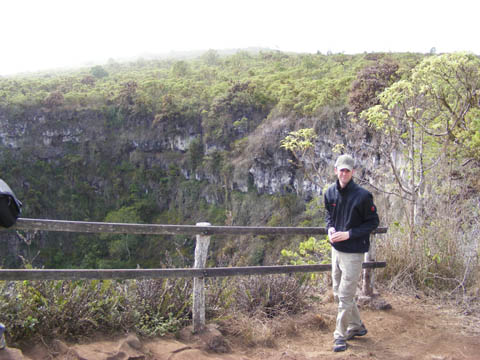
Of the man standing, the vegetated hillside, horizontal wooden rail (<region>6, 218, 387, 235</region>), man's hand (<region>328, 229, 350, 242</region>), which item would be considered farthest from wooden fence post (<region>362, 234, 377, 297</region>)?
the vegetated hillside

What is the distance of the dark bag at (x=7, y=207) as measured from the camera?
7.85ft

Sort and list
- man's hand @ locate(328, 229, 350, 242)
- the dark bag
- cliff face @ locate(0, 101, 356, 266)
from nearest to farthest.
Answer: the dark bag
man's hand @ locate(328, 229, 350, 242)
cliff face @ locate(0, 101, 356, 266)

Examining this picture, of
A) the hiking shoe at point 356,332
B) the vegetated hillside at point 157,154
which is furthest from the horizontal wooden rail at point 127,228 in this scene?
the vegetated hillside at point 157,154

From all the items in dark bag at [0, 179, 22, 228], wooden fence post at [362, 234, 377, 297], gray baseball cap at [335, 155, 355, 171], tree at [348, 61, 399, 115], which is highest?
tree at [348, 61, 399, 115]

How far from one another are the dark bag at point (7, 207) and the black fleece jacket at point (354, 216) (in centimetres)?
250

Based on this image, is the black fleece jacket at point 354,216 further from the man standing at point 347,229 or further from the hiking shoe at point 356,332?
the hiking shoe at point 356,332

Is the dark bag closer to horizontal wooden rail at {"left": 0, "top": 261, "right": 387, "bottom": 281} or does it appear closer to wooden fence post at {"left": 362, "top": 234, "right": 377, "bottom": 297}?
horizontal wooden rail at {"left": 0, "top": 261, "right": 387, "bottom": 281}

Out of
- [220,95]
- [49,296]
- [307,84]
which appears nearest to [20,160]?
[220,95]

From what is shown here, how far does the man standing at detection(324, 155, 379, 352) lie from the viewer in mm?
3221

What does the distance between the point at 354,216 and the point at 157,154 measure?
1838 inches

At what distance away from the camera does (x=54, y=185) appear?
47.6m

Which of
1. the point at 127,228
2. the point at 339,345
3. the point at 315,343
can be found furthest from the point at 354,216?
the point at 127,228

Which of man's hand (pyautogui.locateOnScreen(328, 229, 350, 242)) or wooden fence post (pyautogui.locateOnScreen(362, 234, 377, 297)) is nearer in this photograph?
man's hand (pyautogui.locateOnScreen(328, 229, 350, 242))

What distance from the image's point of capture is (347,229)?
10.7 feet
